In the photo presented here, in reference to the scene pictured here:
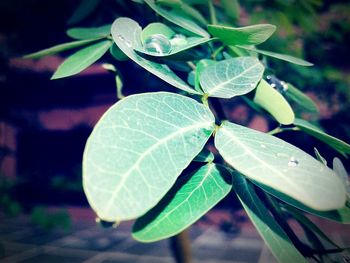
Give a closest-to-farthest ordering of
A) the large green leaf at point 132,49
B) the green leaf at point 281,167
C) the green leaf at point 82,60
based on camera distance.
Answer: the green leaf at point 281,167 → the large green leaf at point 132,49 → the green leaf at point 82,60

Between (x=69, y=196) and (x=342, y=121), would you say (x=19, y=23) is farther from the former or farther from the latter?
(x=69, y=196)

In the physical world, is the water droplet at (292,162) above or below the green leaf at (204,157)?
above

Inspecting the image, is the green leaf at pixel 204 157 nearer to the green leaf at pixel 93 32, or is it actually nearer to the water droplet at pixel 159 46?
the water droplet at pixel 159 46

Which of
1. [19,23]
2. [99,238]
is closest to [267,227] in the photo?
[19,23]

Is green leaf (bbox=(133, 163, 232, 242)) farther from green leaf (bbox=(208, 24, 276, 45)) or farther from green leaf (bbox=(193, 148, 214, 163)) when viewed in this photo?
green leaf (bbox=(208, 24, 276, 45))

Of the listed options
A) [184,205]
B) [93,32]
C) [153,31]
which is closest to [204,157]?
[184,205]

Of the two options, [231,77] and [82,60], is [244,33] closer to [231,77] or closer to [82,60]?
[231,77]

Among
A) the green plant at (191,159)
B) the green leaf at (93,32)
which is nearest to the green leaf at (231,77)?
the green plant at (191,159)
